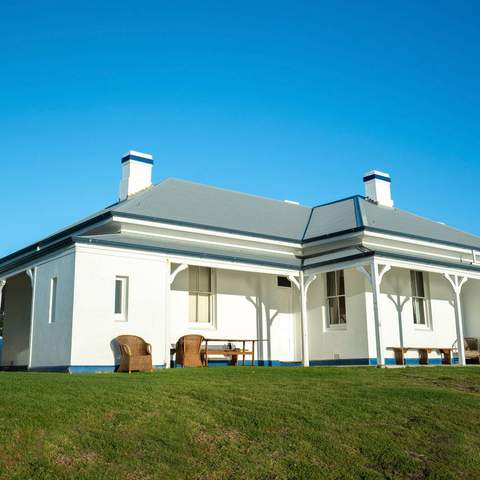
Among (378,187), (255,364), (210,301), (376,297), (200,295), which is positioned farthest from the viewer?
(378,187)

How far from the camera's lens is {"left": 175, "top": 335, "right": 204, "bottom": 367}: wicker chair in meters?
16.8

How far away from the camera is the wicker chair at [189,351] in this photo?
55.1 feet

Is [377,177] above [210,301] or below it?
above

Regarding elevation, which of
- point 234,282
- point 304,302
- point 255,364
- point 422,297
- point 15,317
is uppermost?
point 234,282

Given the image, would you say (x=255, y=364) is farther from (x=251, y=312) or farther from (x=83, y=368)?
(x=83, y=368)

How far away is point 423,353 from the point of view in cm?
1928

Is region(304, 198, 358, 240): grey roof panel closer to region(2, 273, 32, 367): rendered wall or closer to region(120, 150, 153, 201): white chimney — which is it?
region(120, 150, 153, 201): white chimney

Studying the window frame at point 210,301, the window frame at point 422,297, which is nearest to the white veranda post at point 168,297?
the window frame at point 210,301

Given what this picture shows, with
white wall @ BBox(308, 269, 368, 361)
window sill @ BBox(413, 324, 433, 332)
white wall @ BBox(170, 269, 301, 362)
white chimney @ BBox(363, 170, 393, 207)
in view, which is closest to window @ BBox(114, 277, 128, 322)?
white wall @ BBox(170, 269, 301, 362)

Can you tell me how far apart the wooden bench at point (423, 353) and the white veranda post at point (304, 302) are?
237cm

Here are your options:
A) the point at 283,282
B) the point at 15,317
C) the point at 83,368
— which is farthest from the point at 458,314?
the point at 15,317

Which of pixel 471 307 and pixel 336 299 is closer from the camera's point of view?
pixel 336 299

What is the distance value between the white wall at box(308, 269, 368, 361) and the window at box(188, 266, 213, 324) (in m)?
3.33

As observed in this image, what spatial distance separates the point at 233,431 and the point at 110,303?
774 cm
